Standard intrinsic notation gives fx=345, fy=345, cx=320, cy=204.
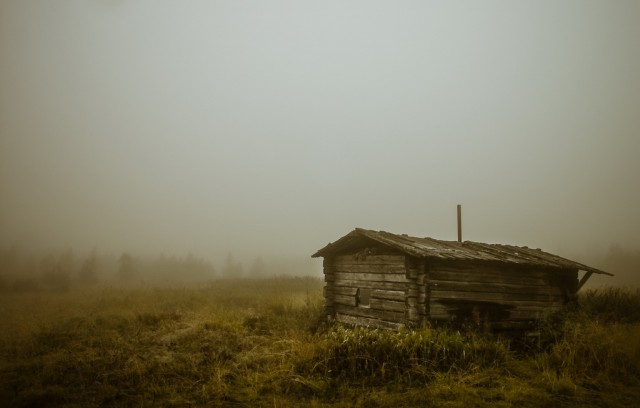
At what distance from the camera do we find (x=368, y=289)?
38.8 feet

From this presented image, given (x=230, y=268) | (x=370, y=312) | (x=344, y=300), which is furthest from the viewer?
(x=230, y=268)

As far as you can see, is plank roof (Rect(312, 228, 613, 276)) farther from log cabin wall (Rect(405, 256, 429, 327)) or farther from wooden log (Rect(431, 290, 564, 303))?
wooden log (Rect(431, 290, 564, 303))

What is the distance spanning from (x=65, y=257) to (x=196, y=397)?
7131cm

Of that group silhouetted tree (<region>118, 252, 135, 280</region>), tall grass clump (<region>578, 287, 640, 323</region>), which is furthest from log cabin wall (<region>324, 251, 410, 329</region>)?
silhouetted tree (<region>118, 252, 135, 280</region>)

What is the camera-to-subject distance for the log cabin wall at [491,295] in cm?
980

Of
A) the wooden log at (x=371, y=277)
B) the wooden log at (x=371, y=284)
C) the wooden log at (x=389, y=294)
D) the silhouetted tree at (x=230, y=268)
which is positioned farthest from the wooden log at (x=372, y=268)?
the silhouetted tree at (x=230, y=268)

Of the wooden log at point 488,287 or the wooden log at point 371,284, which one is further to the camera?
the wooden log at point 371,284

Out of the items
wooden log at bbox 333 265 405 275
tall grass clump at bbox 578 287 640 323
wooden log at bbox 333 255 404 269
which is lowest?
tall grass clump at bbox 578 287 640 323

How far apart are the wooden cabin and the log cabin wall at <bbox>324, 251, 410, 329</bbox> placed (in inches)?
1.1

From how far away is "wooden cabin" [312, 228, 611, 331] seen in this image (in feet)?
31.9

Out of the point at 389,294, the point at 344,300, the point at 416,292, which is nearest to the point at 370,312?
the point at 389,294

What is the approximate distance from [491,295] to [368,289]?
12.4 ft

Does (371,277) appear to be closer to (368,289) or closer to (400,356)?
(368,289)

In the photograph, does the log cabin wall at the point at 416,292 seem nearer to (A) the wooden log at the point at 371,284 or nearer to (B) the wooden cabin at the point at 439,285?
(B) the wooden cabin at the point at 439,285
